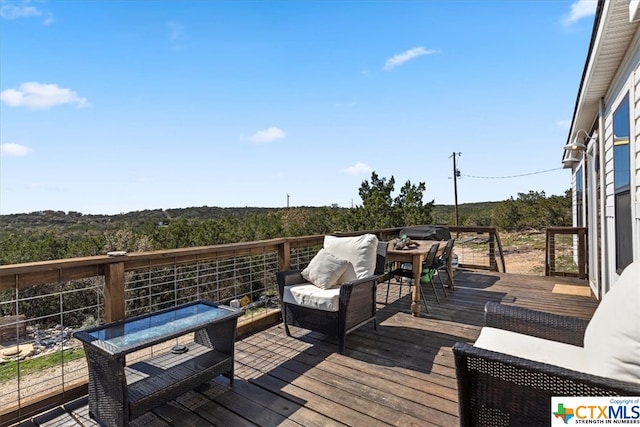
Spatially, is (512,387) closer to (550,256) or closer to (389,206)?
(550,256)

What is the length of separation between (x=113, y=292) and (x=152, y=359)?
0.61 m

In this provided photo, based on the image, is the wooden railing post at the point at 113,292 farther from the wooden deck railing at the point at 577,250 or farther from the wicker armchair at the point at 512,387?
the wooden deck railing at the point at 577,250

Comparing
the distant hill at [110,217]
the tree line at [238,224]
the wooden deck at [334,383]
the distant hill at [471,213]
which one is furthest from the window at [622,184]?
the distant hill at [471,213]

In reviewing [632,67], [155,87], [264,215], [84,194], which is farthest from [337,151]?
[84,194]

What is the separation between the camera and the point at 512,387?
1383 mm

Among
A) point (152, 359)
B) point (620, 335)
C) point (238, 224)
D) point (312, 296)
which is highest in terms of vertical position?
point (238, 224)

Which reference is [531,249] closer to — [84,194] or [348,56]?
[348,56]

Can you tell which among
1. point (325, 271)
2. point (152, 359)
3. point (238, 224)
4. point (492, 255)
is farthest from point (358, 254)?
point (238, 224)

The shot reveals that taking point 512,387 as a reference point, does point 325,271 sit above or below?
above

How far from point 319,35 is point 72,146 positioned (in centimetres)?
867

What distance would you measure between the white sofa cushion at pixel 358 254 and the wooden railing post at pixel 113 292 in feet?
6.57

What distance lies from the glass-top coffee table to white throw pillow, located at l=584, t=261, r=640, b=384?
208cm

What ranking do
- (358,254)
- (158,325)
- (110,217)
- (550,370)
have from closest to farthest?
(550,370) < (158,325) < (358,254) < (110,217)

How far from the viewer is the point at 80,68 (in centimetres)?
604
